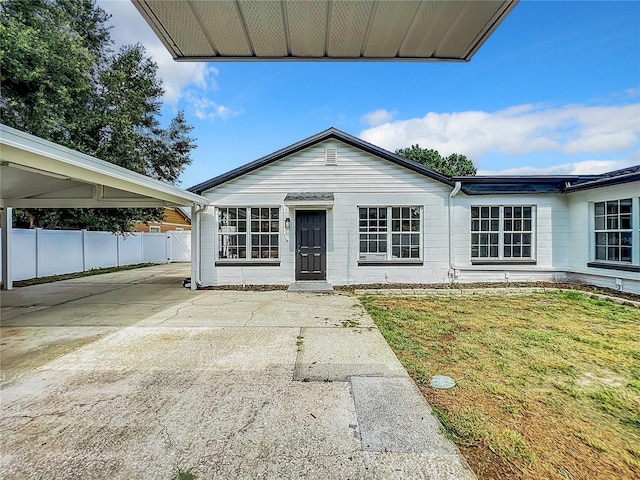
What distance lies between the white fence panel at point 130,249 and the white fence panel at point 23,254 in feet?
17.3

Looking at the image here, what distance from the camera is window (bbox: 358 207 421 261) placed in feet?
33.1

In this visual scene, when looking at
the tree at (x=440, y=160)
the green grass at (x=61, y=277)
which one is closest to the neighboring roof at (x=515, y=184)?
the green grass at (x=61, y=277)

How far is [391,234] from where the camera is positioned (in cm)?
1009

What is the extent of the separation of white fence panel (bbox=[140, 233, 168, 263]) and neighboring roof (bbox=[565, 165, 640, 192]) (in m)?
21.0

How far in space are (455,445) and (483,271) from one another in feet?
27.8

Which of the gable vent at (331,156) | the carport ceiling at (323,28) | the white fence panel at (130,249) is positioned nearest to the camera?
the carport ceiling at (323,28)

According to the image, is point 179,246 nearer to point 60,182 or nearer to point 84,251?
point 84,251

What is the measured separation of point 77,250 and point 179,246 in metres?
8.08

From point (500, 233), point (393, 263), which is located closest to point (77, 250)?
point (393, 263)

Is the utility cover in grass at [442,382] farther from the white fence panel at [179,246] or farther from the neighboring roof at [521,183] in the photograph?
the white fence panel at [179,246]

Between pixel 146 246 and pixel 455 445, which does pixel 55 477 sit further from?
pixel 146 246

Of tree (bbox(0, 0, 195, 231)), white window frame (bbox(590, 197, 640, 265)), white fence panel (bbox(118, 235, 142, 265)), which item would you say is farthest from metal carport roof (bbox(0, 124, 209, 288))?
white window frame (bbox(590, 197, 640, 265))

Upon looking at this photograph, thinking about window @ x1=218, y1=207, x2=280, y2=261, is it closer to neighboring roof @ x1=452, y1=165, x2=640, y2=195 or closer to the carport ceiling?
neighboring roof @ x1=452, y1=165, x2=640, y2=195

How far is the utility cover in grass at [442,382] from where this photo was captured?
350cm
